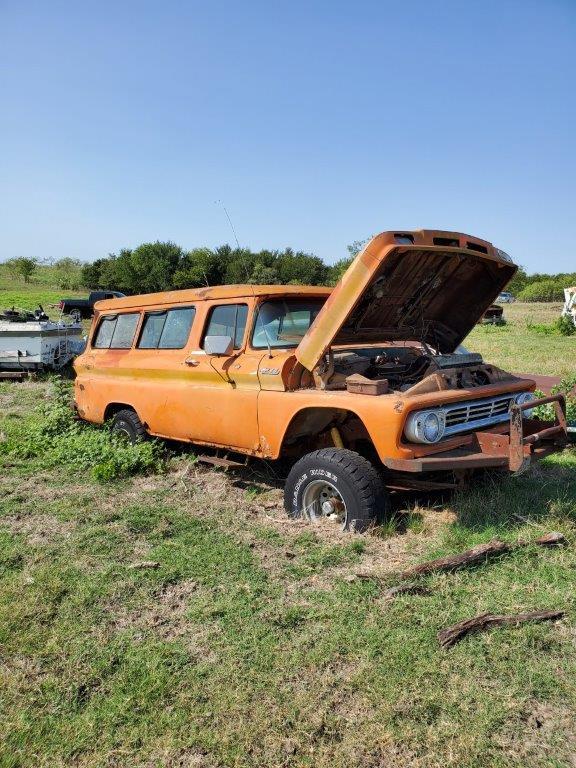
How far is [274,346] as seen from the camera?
17.2 feet

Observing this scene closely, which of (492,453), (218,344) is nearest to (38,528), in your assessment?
(218,344)

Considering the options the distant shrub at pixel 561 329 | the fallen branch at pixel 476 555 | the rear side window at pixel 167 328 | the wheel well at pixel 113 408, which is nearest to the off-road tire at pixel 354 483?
the fallen branch at pixel 476 555

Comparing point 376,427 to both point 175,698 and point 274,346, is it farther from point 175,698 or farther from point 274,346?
point 175,698

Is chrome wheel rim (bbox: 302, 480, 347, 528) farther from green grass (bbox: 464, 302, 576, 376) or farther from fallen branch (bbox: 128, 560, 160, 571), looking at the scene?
green grass (bbox: 464, 302, 576, 376)

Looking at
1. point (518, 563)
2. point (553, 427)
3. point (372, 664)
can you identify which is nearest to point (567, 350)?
point (553, 427)

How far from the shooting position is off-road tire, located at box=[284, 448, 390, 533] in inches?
171

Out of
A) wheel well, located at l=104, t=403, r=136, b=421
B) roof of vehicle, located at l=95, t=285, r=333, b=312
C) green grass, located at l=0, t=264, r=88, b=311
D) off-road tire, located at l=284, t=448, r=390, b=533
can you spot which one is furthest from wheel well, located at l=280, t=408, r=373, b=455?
green grass, located at l=0, t=264, r=88, b=311

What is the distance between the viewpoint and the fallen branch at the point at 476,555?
12.6 feet

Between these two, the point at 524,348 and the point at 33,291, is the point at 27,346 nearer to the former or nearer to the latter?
the point at 524,348

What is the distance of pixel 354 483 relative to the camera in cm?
435

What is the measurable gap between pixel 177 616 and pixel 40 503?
8.33 feet

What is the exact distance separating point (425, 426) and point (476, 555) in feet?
2.95

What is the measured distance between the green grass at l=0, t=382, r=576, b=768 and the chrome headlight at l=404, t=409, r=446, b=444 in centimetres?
76

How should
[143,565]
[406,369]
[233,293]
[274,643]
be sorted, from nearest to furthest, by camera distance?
[274,643], [143,565], [406,369], [233,293]
